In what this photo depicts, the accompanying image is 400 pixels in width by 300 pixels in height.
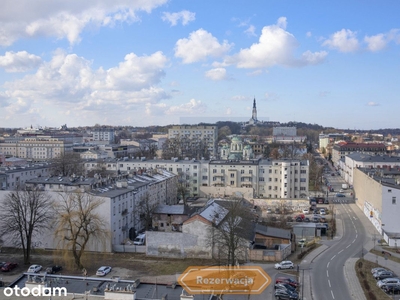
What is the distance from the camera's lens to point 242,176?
54.3 m

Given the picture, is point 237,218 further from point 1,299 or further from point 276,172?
point 276,172

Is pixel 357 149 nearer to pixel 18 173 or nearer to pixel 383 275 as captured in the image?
pixel 18 173

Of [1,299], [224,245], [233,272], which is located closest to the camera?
[1,299]

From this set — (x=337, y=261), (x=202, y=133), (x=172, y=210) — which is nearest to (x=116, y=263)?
(x=172, y=210)

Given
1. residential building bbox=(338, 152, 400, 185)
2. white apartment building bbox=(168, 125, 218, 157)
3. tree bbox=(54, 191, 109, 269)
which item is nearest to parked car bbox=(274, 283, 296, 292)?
tree bbox=(54, 191, 109, 269)

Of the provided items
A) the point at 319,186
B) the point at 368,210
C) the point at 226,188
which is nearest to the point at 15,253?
the point at 226,188

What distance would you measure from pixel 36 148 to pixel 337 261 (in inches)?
3418

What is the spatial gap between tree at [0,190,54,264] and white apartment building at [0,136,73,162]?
69.3 metres

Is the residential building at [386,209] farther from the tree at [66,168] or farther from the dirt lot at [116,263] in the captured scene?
the tree at [66,168]

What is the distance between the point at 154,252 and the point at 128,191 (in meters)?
6.67

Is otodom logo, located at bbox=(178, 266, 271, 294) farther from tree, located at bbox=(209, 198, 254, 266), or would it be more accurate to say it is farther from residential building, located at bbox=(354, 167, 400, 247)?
residential building, located at bbox=(354, 167, 400, 247)

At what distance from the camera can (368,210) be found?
40.9m

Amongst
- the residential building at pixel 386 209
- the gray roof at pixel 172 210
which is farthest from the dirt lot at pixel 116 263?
the residential building at pixel 386 209

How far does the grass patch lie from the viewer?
21.9m
